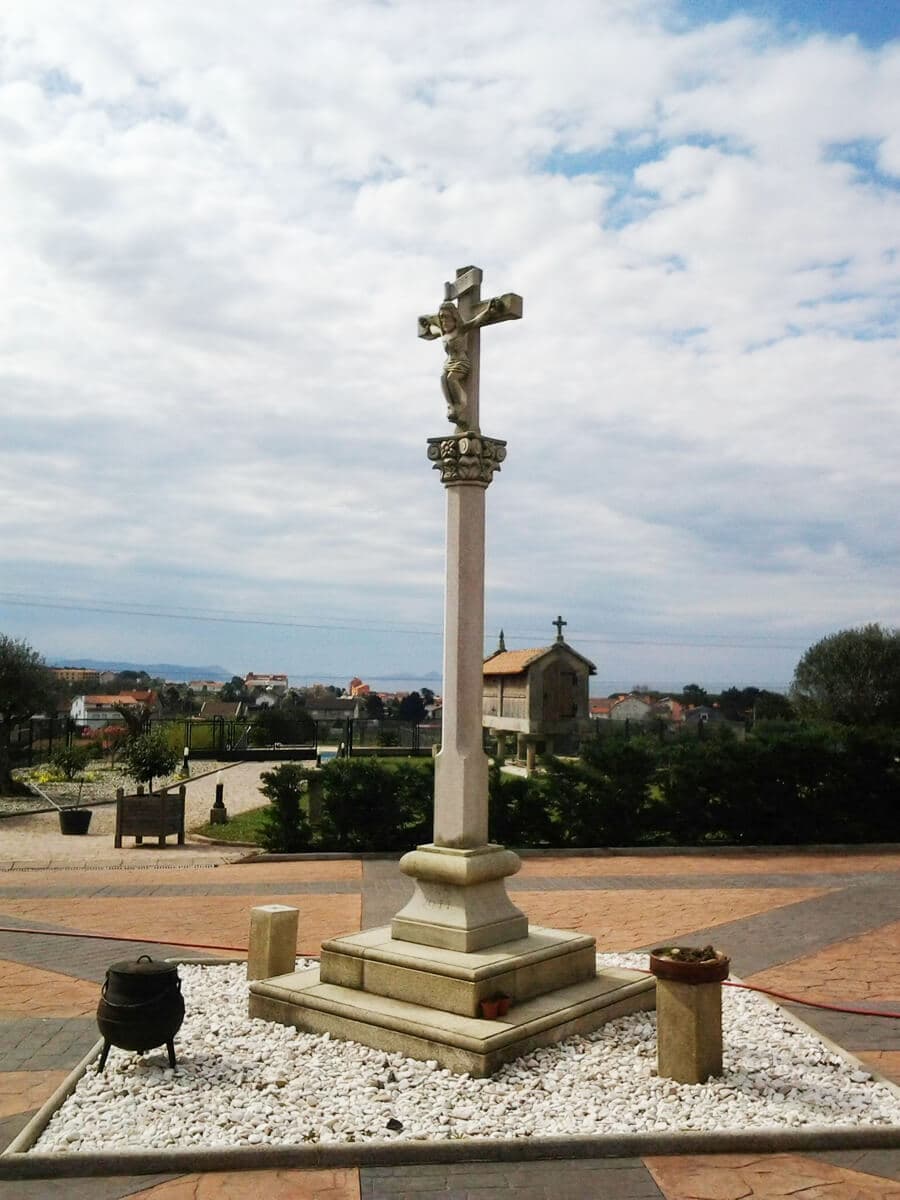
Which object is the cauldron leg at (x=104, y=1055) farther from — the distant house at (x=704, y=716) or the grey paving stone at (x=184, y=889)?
the distant house at (x=704, y=716)

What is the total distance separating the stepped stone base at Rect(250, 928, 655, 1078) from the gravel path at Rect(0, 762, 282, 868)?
28.0 feet

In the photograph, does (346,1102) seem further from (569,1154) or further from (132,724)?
(132,724)

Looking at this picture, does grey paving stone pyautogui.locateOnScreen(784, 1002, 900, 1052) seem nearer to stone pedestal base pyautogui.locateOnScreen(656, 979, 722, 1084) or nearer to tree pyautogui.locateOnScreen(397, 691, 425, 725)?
stone pedestal base pyautogui.locateOnScreen(656, 979, 722, 1084)

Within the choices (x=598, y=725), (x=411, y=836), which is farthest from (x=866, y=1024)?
(x=598, y=725)

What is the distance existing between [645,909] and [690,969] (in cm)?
545

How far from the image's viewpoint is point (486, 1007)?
18.8 ft

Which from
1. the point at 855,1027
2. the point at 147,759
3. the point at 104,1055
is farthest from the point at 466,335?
the point at 147,759

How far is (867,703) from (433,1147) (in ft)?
119

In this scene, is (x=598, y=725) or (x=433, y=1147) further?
(x=598, y=725)

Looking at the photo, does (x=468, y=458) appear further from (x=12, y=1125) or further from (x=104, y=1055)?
(x=12, y=1125)

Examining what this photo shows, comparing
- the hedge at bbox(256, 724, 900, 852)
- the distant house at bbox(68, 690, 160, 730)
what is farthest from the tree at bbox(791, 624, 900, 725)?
the distant house at bbox(68, 690, 160, 730)

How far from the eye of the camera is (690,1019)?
5246 millimetres

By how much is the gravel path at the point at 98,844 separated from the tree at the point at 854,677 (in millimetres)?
23105

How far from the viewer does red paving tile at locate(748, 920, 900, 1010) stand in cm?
741
